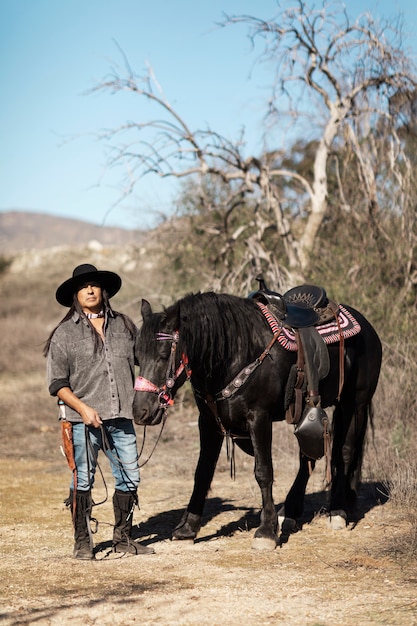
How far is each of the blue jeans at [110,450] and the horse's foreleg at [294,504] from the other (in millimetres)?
1342

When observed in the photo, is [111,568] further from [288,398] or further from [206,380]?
[288,398]

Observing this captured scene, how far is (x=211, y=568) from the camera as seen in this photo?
4.90 m

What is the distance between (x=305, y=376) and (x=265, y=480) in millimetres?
801

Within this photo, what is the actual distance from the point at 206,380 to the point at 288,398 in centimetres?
75

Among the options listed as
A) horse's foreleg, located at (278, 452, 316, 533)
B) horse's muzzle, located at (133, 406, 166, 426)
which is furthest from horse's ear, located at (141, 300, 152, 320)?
horse's foreleg, located at (278, 452, 316, 533)

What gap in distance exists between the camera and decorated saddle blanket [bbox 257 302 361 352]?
5.54 m

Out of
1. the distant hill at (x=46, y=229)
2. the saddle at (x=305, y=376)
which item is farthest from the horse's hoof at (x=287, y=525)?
the distant hill at (x=46, y=229)

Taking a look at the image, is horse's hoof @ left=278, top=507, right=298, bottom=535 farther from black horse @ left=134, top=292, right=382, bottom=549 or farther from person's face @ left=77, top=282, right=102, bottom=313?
person's face @ left=77, top=282, right=102, bottom=313

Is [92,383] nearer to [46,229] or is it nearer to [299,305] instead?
[299,305]

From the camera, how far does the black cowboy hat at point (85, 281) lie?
200 inches

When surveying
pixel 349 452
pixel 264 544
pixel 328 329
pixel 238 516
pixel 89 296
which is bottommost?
pixel 238 516

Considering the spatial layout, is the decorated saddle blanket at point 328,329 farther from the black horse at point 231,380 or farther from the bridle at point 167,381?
the bridle at point 167,381

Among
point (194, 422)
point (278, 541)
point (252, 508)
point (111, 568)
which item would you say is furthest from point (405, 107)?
point (111, 568)

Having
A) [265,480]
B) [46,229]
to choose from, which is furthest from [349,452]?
[46,229]
